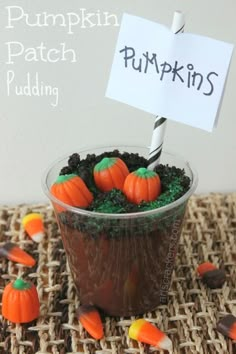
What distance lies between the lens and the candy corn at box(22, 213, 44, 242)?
98 cm

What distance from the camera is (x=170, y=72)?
771 millimetres

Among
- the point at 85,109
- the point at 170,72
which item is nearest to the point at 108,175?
the point at 170,72

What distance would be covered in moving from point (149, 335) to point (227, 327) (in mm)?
101

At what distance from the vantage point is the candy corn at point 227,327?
30.6 inches

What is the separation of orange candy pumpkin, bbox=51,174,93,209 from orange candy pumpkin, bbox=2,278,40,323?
130 millimetres

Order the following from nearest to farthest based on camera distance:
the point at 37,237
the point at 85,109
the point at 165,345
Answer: the point at 165,345
the point at 37,237
the point at 85,109

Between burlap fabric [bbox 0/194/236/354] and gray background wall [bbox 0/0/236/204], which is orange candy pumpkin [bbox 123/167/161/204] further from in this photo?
gray background wall [bbox 0/0/236/204]

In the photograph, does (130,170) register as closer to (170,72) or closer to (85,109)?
(170,72)

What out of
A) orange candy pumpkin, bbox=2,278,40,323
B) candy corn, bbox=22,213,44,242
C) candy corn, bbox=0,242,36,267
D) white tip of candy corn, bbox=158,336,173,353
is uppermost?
candy corn, bbox=22,213,44,242

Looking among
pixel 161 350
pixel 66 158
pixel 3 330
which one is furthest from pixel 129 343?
pixel 66 158

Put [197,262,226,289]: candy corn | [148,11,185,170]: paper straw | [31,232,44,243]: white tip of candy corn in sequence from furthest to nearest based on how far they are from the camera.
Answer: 1. [31,232,44,243]: white tip of candy corn
2. [197,262,226,289]: candy corn
3. [148,11,185,170]: paper straw

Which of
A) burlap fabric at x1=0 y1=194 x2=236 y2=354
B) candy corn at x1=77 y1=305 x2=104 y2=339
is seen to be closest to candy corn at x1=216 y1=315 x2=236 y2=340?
burlap fabric at x1=0 y1=194 x2=236 y2=354

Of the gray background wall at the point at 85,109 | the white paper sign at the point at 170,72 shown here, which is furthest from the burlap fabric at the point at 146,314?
the white paper sign at the point at 170,72

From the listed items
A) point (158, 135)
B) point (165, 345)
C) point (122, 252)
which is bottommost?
point (165, 345)
